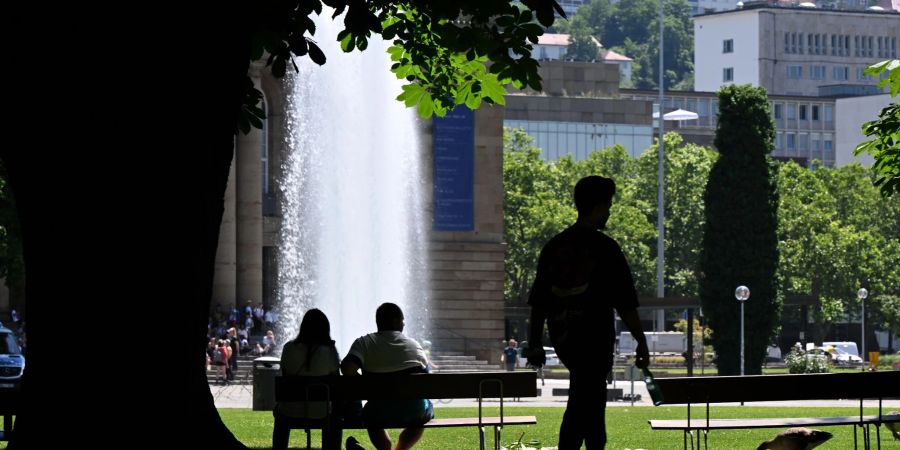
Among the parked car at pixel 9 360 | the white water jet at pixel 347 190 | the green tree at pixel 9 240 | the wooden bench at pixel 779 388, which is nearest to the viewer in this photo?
the wooden bench at pixel 779 388

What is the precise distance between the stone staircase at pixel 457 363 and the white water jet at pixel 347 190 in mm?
1088

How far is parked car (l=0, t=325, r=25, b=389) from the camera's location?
3888 cm

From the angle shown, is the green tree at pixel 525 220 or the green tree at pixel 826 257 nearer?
the green tree at pixel 525 220

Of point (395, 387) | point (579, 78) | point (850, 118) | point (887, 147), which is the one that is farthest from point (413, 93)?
point (850, 118)

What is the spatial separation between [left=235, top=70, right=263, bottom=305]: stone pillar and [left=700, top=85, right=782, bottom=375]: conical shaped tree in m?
15.4

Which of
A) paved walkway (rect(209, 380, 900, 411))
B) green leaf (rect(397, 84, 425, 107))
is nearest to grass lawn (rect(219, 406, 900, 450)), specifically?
green leaf (rect(397, 84, 425, 107))

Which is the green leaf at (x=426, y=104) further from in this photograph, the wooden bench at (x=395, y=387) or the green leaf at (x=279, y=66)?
the wooden bench at (x=395, y=387)

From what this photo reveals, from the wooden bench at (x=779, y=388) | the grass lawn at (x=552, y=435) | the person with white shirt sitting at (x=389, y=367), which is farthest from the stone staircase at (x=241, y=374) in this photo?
the wooden bench at (x=779, y=388)

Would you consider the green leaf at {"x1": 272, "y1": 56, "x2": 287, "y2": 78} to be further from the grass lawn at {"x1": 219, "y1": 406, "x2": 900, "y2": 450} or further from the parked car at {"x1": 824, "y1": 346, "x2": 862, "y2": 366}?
the parked car at {"x1": 824, "y1": 346, "x2": 862, "y2": 366}

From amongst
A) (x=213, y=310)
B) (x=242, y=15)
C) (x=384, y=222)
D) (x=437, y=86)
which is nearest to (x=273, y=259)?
(x=213, y=310)

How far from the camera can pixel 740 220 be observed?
67688 mm

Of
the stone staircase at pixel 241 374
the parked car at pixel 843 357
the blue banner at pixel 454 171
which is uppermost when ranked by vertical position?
the blue banner at pixel 454 171

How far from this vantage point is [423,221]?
2500 inches

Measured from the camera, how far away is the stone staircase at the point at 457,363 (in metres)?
55.8
